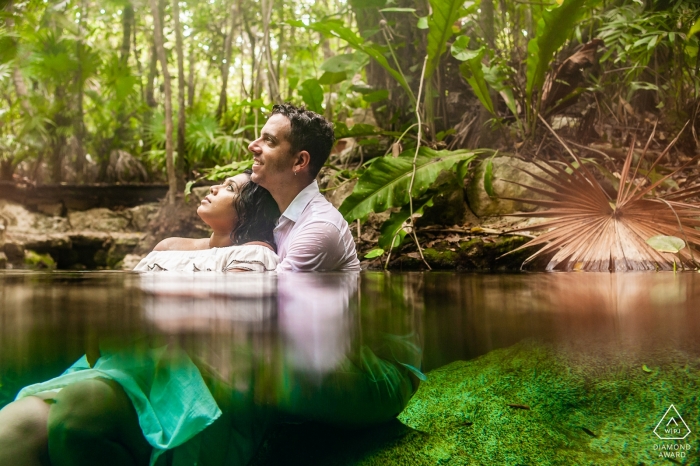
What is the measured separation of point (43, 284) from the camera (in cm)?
126

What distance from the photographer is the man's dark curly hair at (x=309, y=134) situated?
2094 millimetres

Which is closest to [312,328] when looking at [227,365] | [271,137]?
[227,365]

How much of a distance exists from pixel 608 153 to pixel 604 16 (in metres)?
0.81

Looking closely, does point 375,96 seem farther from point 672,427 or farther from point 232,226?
point 672,427

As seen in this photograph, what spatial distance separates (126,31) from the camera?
397 centimetres

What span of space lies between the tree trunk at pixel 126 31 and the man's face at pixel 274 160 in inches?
101

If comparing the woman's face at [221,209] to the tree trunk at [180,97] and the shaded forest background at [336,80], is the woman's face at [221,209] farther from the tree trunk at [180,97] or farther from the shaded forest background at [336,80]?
the tree trunk at [180,97]

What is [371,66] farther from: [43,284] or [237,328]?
[237,328]

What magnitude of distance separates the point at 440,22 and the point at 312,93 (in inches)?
32.2

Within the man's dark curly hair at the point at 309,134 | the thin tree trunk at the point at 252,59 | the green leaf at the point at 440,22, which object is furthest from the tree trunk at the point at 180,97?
the green leaf at the point at 440,22

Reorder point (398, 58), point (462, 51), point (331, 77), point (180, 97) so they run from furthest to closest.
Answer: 1. point (180, 97)
2. point (398, 58)
3. point (331, 77)
4. point (462, 51)

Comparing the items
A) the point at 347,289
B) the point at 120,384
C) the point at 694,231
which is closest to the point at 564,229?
the point at 694,231

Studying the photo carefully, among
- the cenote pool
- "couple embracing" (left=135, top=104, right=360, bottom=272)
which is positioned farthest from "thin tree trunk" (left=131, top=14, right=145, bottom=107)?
the cenote pool

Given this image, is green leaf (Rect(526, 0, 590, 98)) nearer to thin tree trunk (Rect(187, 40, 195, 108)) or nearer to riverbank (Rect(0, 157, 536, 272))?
riverbank (Rect(0, 157, 536, 272))
